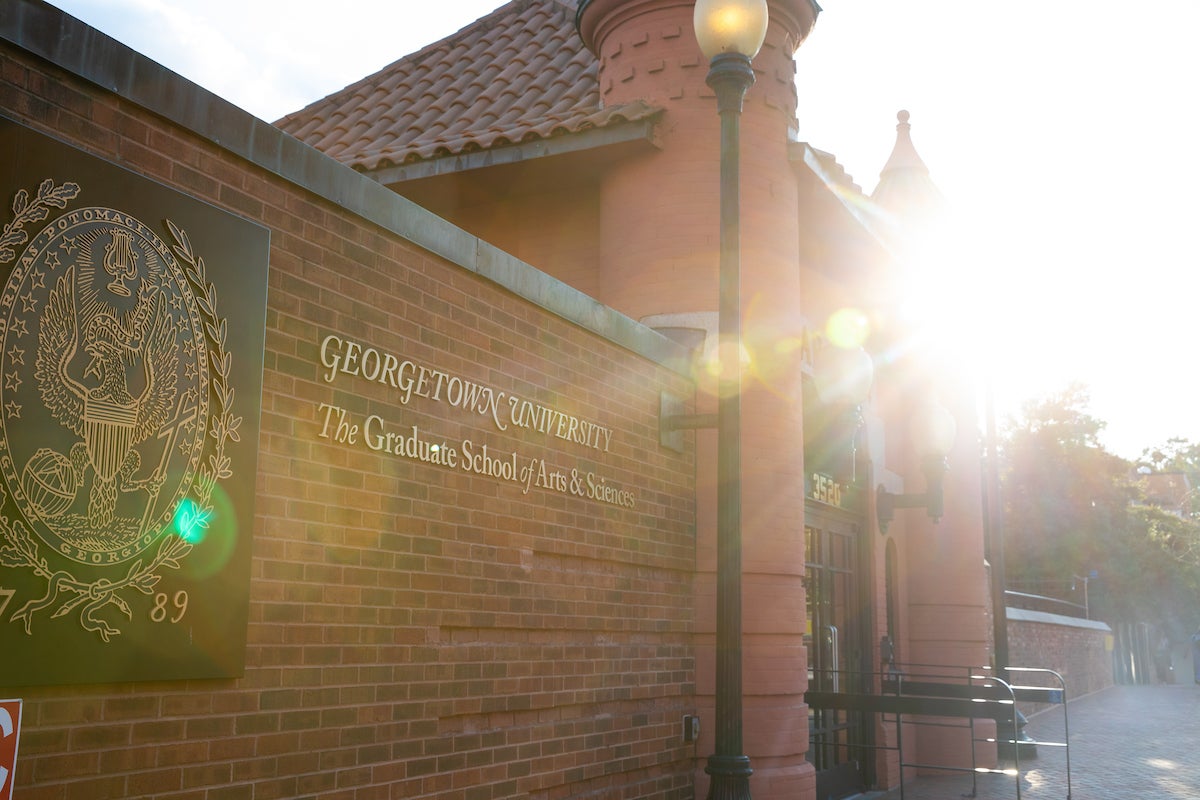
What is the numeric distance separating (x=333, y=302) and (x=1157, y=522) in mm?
50304

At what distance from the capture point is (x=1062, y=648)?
98.0 ft

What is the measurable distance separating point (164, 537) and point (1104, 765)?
48.7 feet

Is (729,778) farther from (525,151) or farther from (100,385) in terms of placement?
(525,151)

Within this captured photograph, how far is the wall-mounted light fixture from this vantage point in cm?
1297

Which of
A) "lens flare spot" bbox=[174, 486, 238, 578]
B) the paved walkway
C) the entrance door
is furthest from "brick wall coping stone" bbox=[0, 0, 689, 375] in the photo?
the paved walkway

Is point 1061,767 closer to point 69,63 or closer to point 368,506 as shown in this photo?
point 368,506

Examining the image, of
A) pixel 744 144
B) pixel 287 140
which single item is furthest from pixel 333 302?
pixel 744 144

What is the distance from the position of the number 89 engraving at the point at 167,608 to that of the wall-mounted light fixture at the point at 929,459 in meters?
10.4

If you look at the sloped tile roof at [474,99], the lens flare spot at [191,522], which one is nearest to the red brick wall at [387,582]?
the lens flare spot at [191,522]

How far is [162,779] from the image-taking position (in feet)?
12.1

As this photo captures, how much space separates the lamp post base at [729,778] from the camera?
230 inches

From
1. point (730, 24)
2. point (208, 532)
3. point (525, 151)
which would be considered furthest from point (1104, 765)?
point (208, 532)

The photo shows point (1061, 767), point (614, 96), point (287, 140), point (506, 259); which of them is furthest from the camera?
point (1061, 767)

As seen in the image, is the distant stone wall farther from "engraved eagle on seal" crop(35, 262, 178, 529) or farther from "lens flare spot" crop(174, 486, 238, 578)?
"engraved eagle on seal" crop(35, 262, 178, 529)
